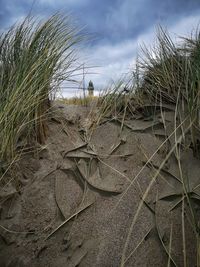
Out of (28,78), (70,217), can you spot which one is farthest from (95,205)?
(28,78)

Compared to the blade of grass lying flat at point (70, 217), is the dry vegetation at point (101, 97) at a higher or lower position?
higher

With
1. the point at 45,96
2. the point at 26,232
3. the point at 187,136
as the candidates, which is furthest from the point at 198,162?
the point at 45,96

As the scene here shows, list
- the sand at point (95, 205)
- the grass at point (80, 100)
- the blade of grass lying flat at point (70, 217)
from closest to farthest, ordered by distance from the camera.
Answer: the sand at point (95, 205)
the blade of grass lying flat at point (70, 217)
the grass at point (80, 100)

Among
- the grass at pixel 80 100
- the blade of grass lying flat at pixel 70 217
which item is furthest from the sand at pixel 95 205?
the grass at pixel 80 100

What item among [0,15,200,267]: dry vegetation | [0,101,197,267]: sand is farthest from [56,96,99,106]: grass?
[0,101,197,267]: sand

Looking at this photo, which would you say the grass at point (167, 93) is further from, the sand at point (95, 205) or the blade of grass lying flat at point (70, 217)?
the blade of grass lying flat at point (70, 217)

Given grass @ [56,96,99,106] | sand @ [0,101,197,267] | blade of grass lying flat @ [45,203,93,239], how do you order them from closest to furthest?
sand @ [0,101,197,267] → blade of grass lying flat @ [45,203,93,239] → grass @ [56,96,99,106]

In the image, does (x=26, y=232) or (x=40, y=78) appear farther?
(x=40, y=78)

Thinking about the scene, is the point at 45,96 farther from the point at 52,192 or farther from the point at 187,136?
the point at 187,136

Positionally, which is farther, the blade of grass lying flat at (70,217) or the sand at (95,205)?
the blade of grass lying flat at (70,217)

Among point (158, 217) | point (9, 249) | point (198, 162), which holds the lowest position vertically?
point (9, 249)

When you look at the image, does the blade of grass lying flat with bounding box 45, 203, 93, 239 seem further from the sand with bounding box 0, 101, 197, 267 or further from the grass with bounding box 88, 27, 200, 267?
the grass with bounding box 88, 27, 200, 267

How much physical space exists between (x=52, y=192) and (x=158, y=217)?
0.78m

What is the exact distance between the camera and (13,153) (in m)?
2.43
